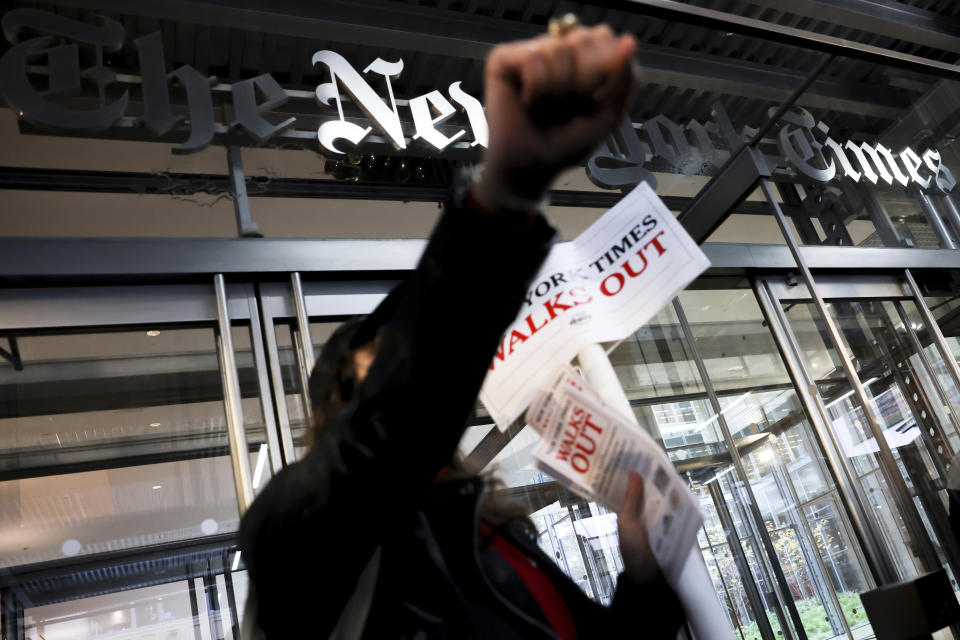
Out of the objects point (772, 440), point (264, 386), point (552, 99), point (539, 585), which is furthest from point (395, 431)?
point (772, 440)

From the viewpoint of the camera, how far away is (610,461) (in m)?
1.03

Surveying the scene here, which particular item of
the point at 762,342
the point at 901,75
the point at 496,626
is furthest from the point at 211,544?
the point at 901,75

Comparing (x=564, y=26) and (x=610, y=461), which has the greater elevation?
(x=564, y=26)

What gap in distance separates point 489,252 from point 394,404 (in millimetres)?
139

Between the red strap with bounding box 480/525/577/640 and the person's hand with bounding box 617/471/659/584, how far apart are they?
17cm

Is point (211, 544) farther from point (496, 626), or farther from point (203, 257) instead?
point (496, 626)

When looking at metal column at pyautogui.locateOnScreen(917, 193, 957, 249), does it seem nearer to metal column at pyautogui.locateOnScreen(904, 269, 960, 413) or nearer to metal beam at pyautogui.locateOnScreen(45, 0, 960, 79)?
metal column at pyautogui.locateOnScreen(904, 269, 960, 413)

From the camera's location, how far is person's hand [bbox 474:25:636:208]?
20.0 inches

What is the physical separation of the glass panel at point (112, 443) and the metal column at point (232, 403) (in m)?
0.03

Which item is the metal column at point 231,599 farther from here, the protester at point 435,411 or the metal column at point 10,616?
the protester at point 435,411

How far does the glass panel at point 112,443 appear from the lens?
217 cm

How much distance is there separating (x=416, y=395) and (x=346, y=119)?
2449mm

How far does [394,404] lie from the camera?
0.58m

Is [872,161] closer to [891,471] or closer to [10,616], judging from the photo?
[891,471]
